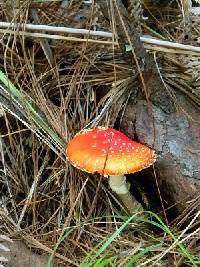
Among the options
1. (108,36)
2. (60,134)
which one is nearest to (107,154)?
(60,134)

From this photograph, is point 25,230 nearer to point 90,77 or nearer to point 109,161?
point 109,161

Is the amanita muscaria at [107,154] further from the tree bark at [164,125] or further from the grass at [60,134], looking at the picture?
the grass at [60,134]

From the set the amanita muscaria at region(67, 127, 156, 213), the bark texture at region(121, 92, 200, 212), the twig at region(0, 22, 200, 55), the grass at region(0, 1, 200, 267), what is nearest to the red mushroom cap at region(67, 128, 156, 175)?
the amanita muscaria at region(67, 127, 156, 213)

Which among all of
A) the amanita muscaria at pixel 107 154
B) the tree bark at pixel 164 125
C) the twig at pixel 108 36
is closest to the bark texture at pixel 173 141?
the tree bark at pixel 164 125

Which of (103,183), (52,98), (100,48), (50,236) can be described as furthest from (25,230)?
(100,48)

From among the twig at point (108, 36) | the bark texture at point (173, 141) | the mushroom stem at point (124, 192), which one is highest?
the twig at point (108, 36)

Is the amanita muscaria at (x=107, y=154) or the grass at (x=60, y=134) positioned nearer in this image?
the amanita muscaria at (x=107, y=154)

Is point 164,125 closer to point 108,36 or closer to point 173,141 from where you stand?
point 173,141
